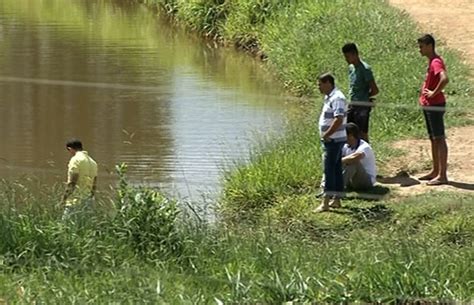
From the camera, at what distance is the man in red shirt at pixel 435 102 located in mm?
11531

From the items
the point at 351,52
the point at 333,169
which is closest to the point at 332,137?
the point at 333,169

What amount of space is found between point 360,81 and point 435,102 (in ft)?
2.54

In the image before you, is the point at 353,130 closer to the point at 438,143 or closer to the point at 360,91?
the point at 360,91

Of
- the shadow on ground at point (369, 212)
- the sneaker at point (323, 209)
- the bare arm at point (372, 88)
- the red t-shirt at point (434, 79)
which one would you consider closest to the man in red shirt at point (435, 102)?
the red t-shirt at point (434, 79)

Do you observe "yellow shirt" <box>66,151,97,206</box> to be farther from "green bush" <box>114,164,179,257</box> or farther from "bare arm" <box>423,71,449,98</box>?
"bare arm" <box>423,71,449,98</box>

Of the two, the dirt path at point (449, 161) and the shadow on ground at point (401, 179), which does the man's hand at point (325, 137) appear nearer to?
the dirt path at point (449, 161)

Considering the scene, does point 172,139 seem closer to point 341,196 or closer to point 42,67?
point 341,196

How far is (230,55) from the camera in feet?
77.5

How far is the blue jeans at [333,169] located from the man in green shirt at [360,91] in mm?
993

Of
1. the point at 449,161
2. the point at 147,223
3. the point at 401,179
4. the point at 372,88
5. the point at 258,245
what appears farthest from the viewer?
the point at 449,161

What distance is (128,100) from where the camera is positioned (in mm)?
18562

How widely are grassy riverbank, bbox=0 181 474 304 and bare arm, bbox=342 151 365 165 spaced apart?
1.55 metres

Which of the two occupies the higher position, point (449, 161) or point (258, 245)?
point (258, 245)

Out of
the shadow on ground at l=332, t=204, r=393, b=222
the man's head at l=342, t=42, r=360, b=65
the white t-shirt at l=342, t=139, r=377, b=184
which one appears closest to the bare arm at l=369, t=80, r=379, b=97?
the man's head at l=342, t=42, r=360, b=65
